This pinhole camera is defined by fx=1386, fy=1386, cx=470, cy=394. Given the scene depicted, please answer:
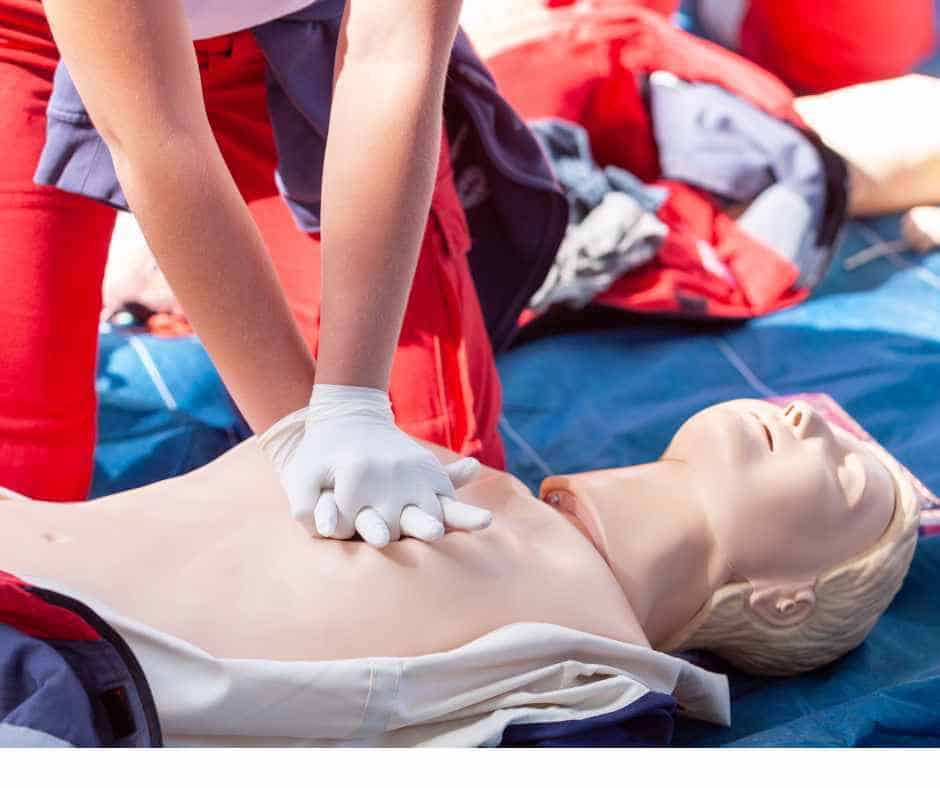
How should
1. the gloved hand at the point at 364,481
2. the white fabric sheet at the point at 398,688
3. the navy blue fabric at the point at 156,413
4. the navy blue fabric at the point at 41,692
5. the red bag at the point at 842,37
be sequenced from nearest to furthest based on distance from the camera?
the navy blue fabric at the point at 41,692 → the white fabric sheet at the point at 398,688 → the gloved hand at the point at 364,481 → the navy blue fabric at the point at 156,413 → the red bag at the point at 842,37

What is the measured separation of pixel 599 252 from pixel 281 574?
3.79ft

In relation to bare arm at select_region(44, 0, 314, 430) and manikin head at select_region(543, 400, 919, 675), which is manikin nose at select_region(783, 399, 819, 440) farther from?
bare arm at select_region(44, 0, 314, 430)

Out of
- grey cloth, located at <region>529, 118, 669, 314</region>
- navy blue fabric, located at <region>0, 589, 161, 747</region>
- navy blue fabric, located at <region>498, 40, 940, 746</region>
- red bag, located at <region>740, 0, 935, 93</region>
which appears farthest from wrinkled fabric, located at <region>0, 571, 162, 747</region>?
red bag, located at <region>740, 0, 935, 93</region>

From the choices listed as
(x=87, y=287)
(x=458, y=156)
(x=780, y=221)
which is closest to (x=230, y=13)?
(x=87, y=287)

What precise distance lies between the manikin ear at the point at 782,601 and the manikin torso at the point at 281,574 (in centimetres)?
20

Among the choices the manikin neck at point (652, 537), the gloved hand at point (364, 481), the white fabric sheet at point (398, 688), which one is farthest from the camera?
the manikin neck at point (652, 537)

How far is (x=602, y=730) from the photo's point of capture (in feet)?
4.19

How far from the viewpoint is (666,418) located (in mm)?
2070

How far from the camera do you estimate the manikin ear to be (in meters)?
1.52

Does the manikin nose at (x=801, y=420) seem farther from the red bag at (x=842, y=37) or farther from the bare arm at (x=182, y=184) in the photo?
the red bag at (x=842, y=37)

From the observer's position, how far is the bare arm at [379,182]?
1.32 meters

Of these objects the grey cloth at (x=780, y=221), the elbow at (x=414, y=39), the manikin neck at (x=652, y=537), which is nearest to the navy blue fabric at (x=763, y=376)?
the grey cloth at (x=780, y=221)

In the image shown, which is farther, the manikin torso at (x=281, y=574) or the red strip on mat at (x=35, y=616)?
the manikin torso at (x=281, y=574)

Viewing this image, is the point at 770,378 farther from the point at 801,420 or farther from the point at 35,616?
the point at 35,616
